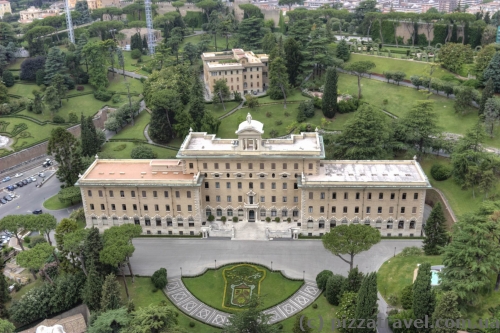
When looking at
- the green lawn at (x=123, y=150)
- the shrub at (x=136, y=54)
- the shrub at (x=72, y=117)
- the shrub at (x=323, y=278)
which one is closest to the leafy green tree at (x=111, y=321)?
the shrub at (x=323, y=278)

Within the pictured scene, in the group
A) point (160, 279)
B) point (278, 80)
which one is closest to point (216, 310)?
point (160, 279)

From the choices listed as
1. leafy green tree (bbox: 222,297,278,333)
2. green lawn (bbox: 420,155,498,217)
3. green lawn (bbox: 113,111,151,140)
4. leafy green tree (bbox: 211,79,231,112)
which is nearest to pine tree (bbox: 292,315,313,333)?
leafy green tree (bbox: 222,297,278,333)

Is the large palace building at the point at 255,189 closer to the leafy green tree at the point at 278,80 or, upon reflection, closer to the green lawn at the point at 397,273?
the green lawn at the point at 397,273

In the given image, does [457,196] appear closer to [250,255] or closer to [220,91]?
[250,255]

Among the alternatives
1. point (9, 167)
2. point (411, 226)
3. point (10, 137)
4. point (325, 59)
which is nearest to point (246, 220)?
point (411, 226)

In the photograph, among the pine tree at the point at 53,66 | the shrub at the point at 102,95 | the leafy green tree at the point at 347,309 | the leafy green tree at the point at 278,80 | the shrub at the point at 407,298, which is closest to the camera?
the leafy green tree at the point at 347,309

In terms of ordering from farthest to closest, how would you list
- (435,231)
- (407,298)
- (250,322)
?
(435,231), (407,298), (250,322)

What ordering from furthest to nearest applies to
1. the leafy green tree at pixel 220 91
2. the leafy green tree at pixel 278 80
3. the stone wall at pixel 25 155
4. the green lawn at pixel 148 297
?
the leafy green tree at pixel 220 91, the leafy green tree at pixel 278 80, the stone wall at pixel 25 155, the green lawn at pixel 148 297
